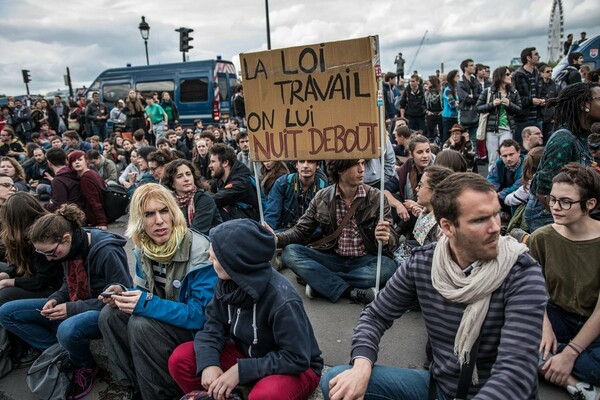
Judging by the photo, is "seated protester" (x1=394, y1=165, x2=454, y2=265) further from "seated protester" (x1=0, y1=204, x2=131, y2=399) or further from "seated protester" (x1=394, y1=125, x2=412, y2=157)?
"seated protester" (x1=394, y1=125, x2=412, y2=157)

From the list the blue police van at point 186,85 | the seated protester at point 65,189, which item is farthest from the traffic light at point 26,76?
the seated protester at point 65,189

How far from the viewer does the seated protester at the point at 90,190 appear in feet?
20.9

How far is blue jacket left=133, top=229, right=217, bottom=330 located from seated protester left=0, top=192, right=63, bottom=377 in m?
1.09

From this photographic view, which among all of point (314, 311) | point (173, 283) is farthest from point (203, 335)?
point (314, 311)

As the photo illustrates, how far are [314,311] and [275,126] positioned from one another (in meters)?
1.58

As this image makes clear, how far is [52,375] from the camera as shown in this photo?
3248 mm

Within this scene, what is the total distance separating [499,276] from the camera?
1.84 m

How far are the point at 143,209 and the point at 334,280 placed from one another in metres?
1.72

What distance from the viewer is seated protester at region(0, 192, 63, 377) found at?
12.0 feet

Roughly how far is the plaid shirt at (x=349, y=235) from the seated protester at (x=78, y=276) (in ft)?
5.77

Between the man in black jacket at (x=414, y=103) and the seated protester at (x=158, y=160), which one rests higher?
the man in black jacket at (x=414, y=103)

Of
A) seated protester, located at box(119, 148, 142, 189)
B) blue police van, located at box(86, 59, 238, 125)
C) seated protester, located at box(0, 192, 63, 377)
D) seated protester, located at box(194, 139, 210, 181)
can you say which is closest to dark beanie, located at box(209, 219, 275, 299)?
seated protester, located at box(0, 192, 63, 377)

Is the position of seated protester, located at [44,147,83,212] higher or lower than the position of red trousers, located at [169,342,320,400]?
higher

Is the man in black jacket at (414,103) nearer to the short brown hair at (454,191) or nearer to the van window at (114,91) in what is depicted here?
the short brown hair at (454,191)
